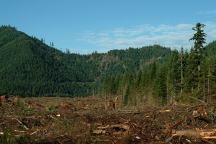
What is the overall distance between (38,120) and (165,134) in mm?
6806

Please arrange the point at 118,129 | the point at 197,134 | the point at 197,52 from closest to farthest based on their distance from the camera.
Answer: the point at 197,134, the point at 118,129, the point at 197,52

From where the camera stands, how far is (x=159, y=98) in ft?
290

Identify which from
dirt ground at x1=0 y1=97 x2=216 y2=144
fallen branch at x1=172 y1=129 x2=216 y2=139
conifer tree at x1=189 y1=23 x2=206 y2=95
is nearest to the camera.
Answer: dirt ground at x1=0 y1=97 x2=216 y2=144

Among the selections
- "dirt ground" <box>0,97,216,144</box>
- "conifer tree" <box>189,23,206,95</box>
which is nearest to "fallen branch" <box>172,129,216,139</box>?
"dirt ground" <box>0,97,216,144</box>

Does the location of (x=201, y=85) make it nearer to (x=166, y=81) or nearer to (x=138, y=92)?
(x=166, y=81)

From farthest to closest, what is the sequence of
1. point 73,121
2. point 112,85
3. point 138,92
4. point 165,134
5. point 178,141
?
1. point 112,85
2. point 138,92
3. point 73,121
4. point 165,134
5. point 178,141

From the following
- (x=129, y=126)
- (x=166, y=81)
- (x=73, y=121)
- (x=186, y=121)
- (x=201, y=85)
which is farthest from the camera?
(x=166, y=81)

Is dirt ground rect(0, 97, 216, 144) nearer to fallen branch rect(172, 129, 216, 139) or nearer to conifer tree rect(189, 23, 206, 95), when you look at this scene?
fallen branch rect(172, 129, 216, 139)

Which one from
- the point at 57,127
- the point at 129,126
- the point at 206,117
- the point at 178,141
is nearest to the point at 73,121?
the point at 57,127

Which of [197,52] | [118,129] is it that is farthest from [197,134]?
[197,52]

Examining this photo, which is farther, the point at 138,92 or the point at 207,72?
the point at 138,92

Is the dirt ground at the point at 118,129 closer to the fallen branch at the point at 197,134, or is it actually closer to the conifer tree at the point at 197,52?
the fallen branch at the point at 197,134

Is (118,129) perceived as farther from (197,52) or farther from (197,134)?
(197,52)

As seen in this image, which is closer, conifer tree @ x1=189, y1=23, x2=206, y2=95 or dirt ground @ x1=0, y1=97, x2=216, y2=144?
dirt ground @ x1=0, y1=97, x2=216, y2=144
